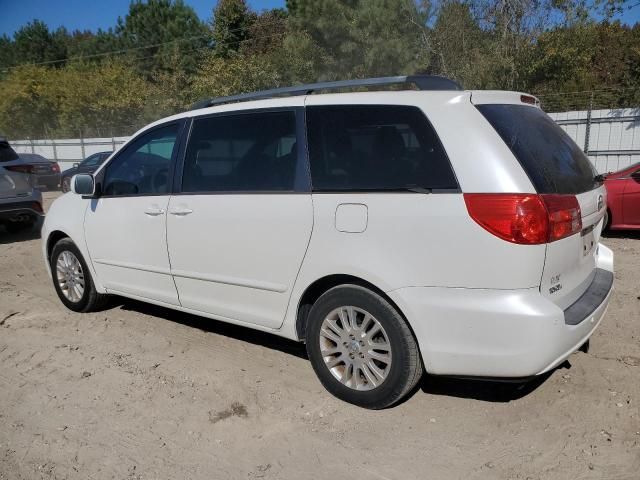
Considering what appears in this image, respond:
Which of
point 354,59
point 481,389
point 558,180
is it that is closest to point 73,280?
point 481,389

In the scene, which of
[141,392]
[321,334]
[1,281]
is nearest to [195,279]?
[141,392]

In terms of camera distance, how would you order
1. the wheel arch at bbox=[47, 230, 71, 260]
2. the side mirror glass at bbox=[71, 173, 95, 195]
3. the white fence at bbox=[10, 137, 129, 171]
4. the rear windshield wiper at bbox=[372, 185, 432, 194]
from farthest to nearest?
the white fence at bbox=[10, 137, 129, 171] → the wheel arch at bbox=[47, 230, 71, 260] → the side mirror glass at bbox=[71, 173, 95, 195] → the rear windshield wiper at bbox=[372, 185, 432, 194]

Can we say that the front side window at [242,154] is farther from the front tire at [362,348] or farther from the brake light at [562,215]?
the brake light at [562,215]

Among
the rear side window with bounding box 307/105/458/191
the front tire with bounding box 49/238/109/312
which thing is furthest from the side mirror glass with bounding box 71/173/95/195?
the rear side window with bounding box 307/105/458/191

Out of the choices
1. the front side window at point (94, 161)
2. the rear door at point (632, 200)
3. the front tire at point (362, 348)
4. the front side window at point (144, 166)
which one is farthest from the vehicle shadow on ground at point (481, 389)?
the front side window at point (94, 161)

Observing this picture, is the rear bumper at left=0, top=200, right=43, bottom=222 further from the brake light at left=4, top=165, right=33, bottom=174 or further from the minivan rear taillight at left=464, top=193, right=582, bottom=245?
the minivan rear taillight at left=464, top=193, right=582, bottom=245

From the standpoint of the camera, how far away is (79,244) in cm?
493

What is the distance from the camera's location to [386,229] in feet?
9.78

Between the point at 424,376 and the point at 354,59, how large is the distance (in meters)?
24.1

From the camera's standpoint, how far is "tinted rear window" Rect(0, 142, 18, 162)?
9109 millimetres

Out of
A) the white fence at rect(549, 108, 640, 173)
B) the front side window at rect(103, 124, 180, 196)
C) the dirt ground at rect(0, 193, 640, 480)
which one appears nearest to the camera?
the dirt ground at rect(0, 193, 640, 480)

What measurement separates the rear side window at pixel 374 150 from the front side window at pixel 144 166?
1.37m

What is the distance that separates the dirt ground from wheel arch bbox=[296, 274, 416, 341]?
1.51ft

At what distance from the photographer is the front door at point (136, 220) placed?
4.21 metres
